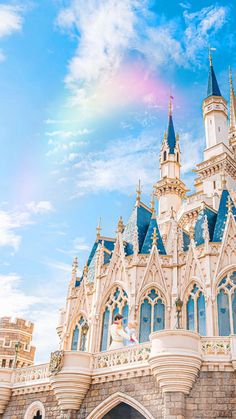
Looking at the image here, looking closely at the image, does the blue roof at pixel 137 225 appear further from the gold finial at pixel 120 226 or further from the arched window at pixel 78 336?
the arched window at pixel 78 336

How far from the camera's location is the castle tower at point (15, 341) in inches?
1570

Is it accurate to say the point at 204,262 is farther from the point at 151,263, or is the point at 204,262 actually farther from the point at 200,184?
the point at 200,184

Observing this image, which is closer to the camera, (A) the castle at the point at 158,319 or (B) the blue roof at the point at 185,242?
(A) the castle at the point at 158,319

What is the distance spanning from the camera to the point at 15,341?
40.4 meters

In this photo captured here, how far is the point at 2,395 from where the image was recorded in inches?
825

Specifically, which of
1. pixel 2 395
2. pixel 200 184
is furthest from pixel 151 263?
pixel 200 184

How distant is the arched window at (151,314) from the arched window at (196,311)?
1.31 m

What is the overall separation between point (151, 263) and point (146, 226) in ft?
12.8

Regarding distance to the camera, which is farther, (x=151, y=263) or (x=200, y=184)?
(x=200, y=184)

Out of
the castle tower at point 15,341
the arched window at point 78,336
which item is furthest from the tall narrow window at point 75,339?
the castle tower at point 15,341

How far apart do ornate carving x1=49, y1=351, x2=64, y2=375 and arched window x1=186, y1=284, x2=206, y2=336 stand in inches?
281

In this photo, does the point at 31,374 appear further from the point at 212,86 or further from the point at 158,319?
the point at 212,86

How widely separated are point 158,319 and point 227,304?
3.47 meters

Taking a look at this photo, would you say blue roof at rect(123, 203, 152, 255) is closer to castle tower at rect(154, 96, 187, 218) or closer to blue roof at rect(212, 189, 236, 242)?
blue roof at rect(212, 189, 236, 242)
